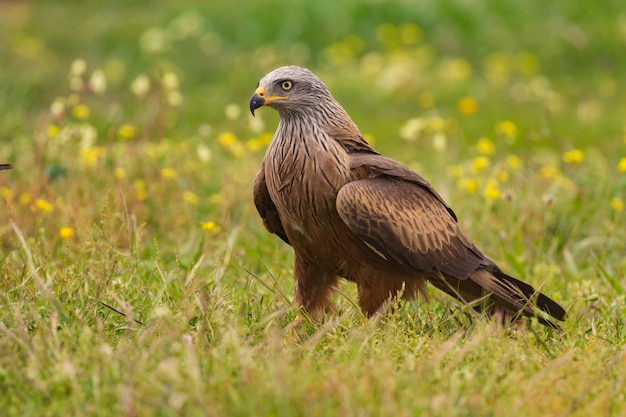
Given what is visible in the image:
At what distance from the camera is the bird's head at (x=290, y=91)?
4.89 meters

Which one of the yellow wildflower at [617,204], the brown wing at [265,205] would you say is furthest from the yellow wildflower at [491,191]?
the brown wing at [265,205]

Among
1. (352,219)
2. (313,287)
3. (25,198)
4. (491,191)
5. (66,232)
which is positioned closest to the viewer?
(352,219)

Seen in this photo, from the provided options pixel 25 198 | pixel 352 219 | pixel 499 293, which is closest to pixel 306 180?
pixel 352 219

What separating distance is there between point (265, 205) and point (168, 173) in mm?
1616

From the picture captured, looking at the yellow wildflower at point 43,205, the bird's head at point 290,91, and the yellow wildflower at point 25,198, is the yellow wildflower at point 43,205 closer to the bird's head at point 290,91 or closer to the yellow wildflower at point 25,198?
the yellow wildflower at point 25,198

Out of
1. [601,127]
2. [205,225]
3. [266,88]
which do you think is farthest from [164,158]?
[601,127]

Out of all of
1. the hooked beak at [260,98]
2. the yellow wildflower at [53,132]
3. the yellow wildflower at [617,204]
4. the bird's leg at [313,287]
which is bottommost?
the bird's leg at [313,287]

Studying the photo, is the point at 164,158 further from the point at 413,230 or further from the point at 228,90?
the point at 228,90

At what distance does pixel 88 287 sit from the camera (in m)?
4.49

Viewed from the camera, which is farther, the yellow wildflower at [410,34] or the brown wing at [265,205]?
the yellow wildflower at [410,34]

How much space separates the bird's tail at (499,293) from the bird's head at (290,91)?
1052mm

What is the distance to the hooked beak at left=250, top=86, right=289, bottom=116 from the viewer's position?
4.79 metres

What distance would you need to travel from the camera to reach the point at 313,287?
4969 mm

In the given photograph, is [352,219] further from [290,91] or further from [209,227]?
[209,227]
